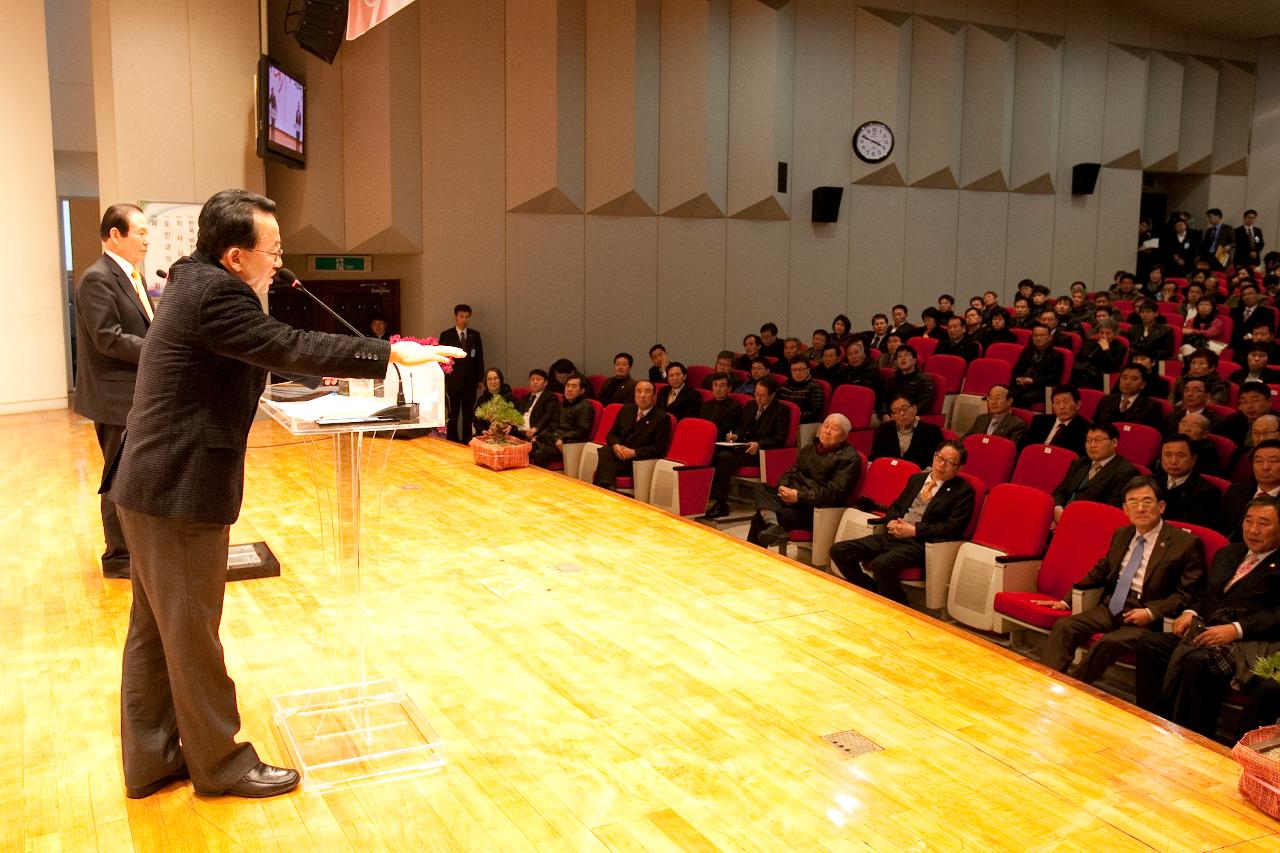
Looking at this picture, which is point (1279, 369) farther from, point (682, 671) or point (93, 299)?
point (93, 299)

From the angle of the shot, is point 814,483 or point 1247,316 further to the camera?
point 1247,316

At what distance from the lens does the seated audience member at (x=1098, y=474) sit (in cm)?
490

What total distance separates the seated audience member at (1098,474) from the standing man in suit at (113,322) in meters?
3.69

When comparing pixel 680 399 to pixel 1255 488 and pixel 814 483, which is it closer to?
pixel 814 483

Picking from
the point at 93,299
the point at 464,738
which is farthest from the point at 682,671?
the point at 93,299

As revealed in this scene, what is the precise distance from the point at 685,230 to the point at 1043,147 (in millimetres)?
4899

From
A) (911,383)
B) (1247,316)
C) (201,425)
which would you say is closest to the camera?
(201,425)

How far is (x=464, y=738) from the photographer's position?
288 cm

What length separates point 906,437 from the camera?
20.9 feet

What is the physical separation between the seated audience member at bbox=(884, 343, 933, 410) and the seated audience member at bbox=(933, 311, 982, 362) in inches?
53.7

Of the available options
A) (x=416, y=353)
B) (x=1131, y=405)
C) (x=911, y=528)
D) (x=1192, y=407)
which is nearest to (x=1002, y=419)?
(x=1131, y=405)

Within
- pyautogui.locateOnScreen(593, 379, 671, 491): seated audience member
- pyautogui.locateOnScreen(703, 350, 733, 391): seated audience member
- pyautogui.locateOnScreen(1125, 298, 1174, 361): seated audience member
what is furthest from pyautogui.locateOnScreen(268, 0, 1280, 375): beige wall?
pyautogui.locateOnScreen(1125, 298, 1174, 361): seated audience member

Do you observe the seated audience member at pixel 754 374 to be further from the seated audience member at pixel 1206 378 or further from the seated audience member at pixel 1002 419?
the seated audience member at pixel 1206 378

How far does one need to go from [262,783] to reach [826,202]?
378 inches
